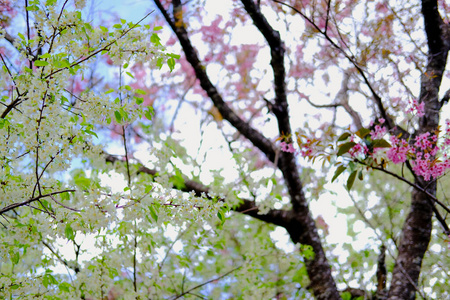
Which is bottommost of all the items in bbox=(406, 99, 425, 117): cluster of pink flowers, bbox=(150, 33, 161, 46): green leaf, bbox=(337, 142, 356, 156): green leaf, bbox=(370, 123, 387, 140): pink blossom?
bbox=(337, 142, 356, 156): green leaf

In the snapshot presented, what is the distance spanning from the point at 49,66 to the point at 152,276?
2232 millimetres

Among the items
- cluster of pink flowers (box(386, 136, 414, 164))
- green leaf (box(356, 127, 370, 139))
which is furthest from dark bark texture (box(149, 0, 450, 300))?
green leaf (box(356, 127, 370, 139))

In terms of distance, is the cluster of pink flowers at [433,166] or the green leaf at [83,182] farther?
the cluster of pink flowers at [433,166]

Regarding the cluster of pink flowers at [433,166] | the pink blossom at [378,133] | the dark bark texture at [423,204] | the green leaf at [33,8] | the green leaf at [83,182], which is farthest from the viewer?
the dark bark texture at [423,204]

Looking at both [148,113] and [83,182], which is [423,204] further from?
[83,182]

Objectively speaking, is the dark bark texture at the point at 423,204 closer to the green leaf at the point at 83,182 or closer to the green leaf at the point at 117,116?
the green leaf at the point at 117,116

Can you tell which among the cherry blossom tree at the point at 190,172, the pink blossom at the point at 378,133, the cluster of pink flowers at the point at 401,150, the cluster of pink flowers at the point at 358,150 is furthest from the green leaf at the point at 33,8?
the pink blossom at the point at 378,133

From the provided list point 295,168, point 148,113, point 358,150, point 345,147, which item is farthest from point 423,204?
point 148,113

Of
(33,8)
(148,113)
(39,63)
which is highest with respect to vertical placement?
(33,8)

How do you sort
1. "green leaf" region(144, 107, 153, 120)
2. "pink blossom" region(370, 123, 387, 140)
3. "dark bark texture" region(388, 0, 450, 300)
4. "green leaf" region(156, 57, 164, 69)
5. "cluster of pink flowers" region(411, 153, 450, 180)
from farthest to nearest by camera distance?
1. "dark bark texture" region(388, 0, 450, 300)
2. "pink blossom" region(370, 123, 387, 140)
3. "cluster of pink flowers" region(411, 153, 450, 180)
4. "green leaf" region(144, 107, 153, 120)
5. "green leaf" region(156, 57, 164, 69)

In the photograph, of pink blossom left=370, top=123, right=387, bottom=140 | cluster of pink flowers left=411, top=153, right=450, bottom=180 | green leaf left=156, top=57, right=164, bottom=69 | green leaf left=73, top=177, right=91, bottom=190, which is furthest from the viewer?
pink blossom left=370, top=123, right=387, bottom=140

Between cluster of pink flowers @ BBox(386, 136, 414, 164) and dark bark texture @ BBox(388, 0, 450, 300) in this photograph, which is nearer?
cluster of pink flowers @ BBox(386, 136, 414, 164)

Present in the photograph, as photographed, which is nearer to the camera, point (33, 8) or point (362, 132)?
point (33, 8)

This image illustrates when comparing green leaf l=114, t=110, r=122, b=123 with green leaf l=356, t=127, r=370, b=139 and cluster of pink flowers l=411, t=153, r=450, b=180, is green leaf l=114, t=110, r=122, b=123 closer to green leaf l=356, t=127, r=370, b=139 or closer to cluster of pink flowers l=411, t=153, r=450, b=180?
green leaf l=356, t=127, r=370, b=139
